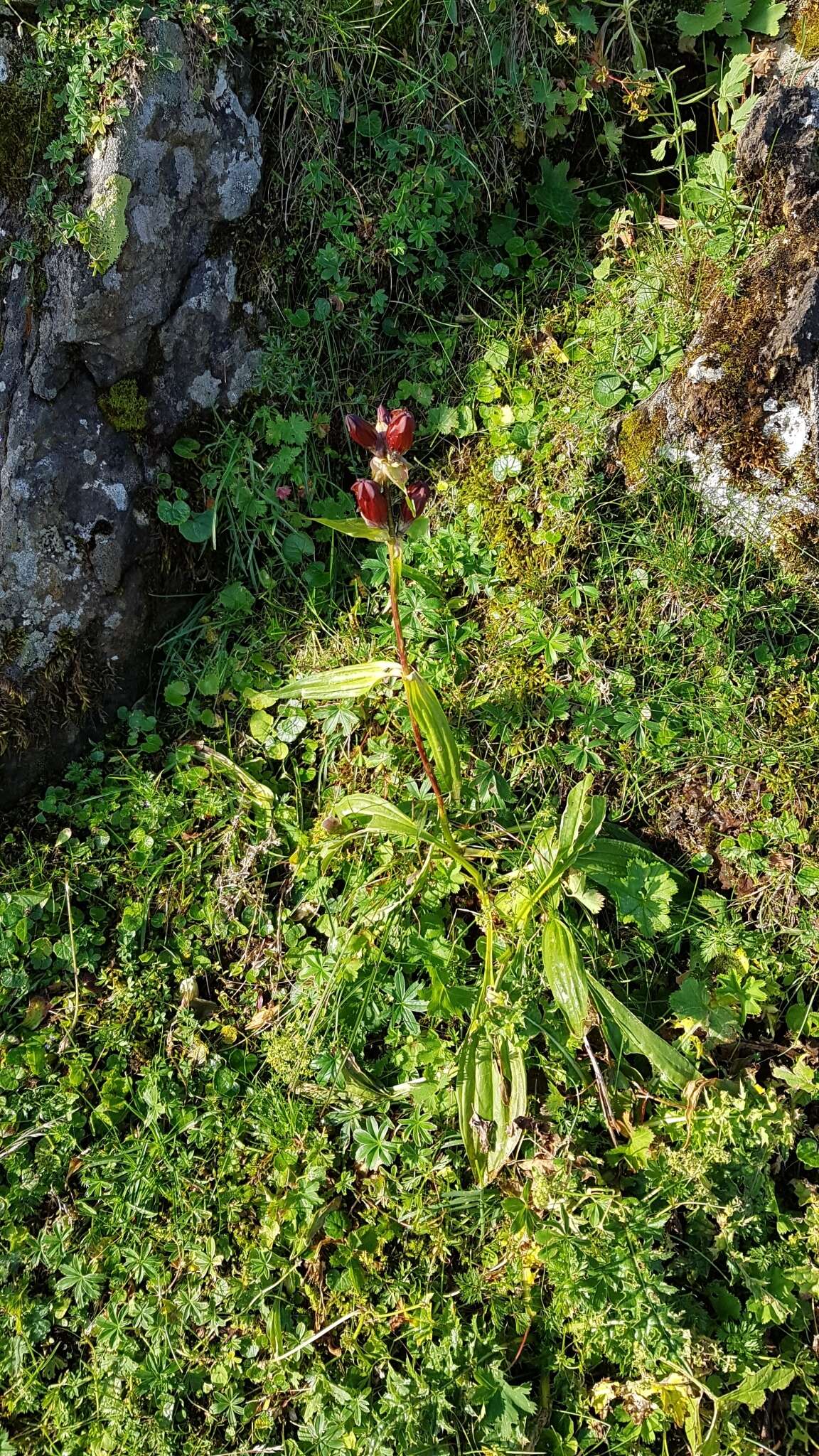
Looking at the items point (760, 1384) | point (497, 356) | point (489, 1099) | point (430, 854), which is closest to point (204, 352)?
point (497, 356)

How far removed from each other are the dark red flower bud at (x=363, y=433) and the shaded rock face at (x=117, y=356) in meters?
1.48

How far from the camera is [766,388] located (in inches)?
121

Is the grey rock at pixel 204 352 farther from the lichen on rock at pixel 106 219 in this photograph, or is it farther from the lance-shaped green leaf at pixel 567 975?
the lance-shaped green leaf at pixel 567 975

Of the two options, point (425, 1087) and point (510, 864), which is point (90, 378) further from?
point (425, 1087)

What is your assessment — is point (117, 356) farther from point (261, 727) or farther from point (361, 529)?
point (361, 529)

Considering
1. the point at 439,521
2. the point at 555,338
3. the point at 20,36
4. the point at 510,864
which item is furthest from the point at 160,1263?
the point at 20,36

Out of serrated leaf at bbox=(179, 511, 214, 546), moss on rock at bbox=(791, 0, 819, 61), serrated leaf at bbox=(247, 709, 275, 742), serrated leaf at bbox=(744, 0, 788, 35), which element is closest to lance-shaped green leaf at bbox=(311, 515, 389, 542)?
serrated leaf at bbox=(247, 709, 275, 742)

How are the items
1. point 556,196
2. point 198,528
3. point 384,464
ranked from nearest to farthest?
1. point 384,464
2. point 198,528
3. point 556,196

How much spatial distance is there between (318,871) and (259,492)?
1425 mm

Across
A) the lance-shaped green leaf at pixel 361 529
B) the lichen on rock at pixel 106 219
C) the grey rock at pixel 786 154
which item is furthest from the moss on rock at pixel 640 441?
the lichen on rock at pixel 106 219

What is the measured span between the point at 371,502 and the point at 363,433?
161mm

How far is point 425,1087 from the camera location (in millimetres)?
2711

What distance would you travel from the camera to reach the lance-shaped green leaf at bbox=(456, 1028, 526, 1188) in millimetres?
2604

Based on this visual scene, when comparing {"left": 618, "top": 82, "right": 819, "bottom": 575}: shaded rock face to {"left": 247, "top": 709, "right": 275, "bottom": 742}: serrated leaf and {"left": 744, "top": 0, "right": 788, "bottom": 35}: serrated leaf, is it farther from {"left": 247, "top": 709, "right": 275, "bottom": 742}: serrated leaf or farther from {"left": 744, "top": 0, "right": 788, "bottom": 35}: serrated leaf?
{"left": 247, "top": 709, "right": 275, "bottom": 742}: serrated leaf
